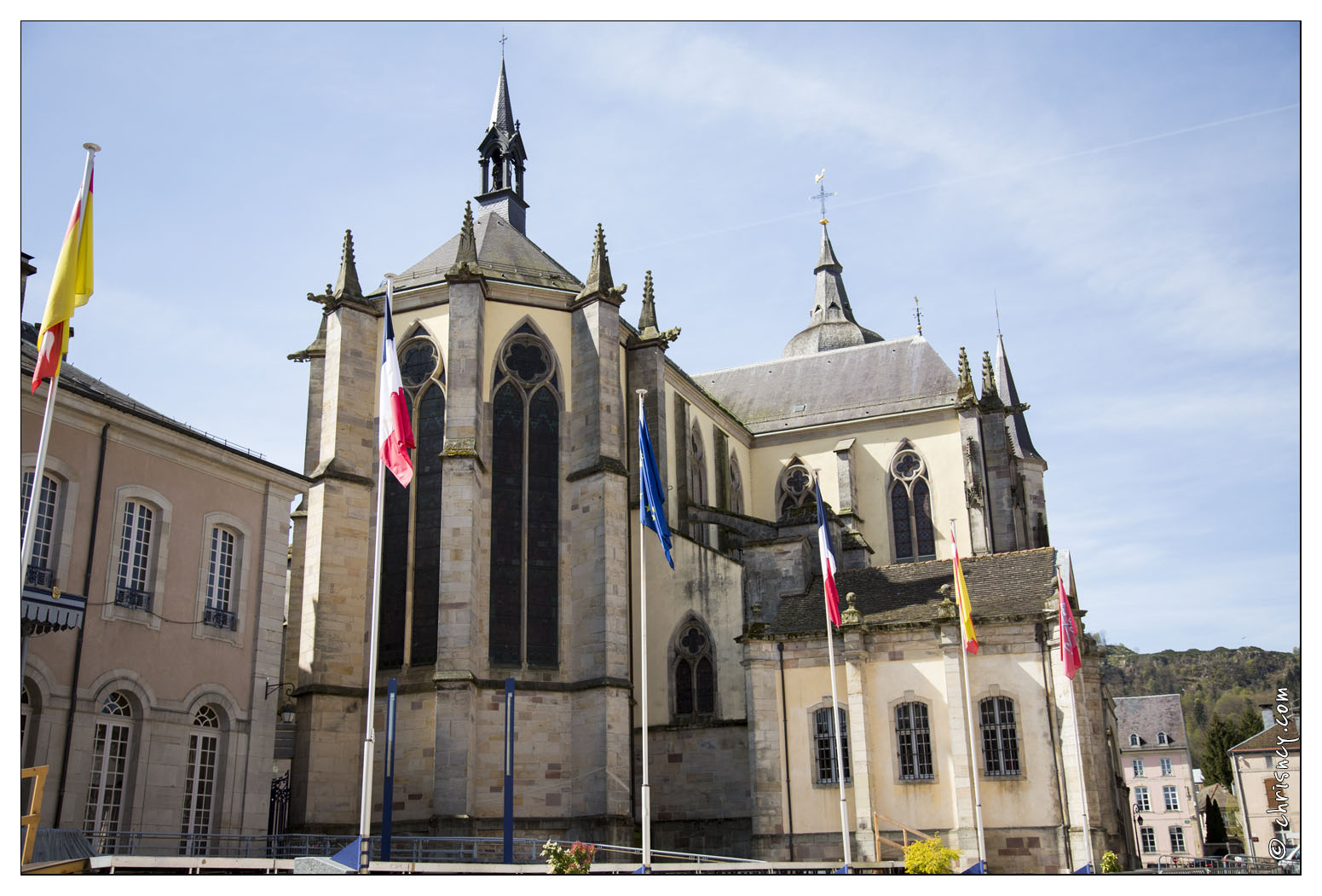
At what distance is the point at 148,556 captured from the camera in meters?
21.3

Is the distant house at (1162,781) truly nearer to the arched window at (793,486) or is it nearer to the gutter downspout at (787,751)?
the arched window at (793,486)

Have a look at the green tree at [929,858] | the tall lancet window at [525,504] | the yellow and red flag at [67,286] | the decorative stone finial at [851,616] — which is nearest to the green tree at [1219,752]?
the decorative stone finial at [851,616]

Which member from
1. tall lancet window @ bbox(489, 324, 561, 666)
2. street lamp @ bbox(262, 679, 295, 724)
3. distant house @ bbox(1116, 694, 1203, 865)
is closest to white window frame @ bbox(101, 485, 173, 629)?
street lamp @ bbox(262, 679, 295, 724)

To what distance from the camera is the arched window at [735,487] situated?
4072cm

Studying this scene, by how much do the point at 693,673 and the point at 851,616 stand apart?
5.29 m

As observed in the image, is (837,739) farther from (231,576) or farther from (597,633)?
(231,576)

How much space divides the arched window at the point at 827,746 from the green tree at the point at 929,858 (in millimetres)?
3213

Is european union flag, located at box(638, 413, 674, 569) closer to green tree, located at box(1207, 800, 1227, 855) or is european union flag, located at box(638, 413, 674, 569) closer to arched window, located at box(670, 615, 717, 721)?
arched window, located at box(670, 615, 717, 721)

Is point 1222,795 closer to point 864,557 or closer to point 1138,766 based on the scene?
point 1138,766

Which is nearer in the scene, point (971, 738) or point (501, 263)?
point (971, 738)

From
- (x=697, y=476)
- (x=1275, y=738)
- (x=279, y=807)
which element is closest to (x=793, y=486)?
(x=697, y=476)

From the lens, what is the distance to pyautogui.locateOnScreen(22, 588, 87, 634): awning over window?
16.3m

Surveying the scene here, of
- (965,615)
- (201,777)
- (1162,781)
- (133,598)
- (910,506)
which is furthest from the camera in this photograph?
(1162,781)

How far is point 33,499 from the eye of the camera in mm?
14695
